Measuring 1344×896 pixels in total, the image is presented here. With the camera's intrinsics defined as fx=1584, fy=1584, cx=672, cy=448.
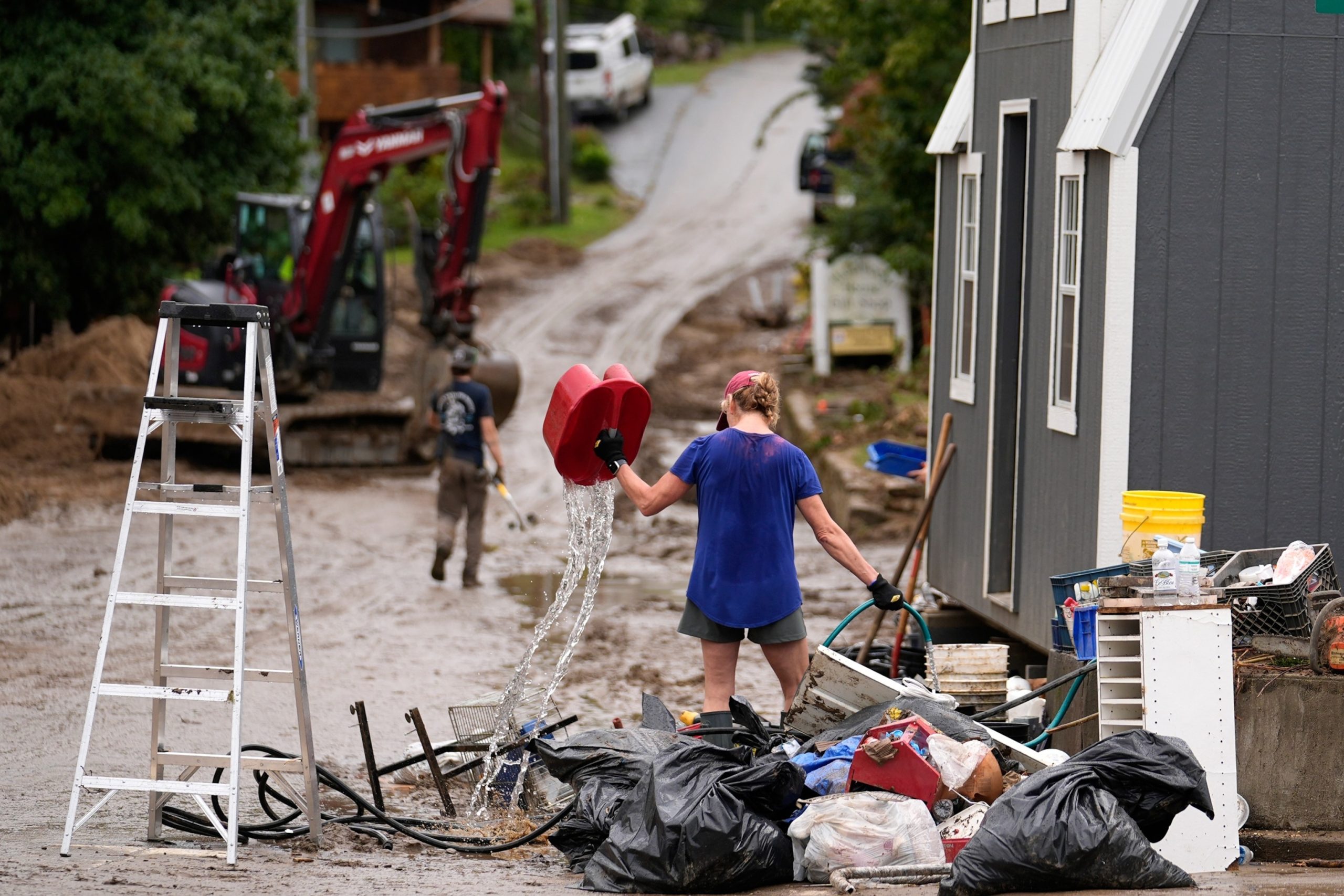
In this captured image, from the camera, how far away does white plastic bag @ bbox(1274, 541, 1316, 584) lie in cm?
705

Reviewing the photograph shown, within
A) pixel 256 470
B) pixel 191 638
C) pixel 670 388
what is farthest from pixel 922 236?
pixel 191 638

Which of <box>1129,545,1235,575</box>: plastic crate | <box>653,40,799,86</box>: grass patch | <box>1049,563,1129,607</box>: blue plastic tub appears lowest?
<box>1049,563,1129,607</box>: blue plastic tub

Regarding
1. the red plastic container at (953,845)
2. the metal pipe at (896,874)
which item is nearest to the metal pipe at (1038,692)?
the red plastic container at (953,845)

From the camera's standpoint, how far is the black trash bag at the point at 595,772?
6354mm

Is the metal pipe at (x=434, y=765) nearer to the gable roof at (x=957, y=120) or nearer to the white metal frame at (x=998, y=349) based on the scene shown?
the white metal frame at (x=998, y=349)

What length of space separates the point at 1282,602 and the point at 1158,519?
0.70 meters

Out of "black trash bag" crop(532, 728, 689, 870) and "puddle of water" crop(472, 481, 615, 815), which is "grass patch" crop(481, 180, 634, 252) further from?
"black trash bag" crop(532, 728, 689, 870)

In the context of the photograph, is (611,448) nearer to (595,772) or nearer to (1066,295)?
(595,772)

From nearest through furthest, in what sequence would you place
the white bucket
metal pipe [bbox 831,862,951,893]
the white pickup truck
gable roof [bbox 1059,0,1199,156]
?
1. metal pipe [bbox 831,862,951,893]
2. gable roof [bbox 1059,0,1199,156]
3. the white bucket
4. the white pickup truck

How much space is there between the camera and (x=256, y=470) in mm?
21312

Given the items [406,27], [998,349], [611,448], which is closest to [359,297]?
[998,349]

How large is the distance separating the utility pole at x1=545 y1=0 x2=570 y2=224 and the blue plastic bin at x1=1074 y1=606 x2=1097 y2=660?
98.2 feet

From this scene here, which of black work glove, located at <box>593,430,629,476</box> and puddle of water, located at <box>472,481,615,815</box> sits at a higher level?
black work glove, located at <box>593,430,629,476</box>

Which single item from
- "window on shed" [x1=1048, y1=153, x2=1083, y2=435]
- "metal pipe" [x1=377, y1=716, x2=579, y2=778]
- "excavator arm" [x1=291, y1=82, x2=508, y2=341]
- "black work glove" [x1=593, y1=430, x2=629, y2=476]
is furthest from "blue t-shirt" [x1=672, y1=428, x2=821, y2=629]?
"excavator arm" [x1=291, y1=82, x2=508, y2=341]
